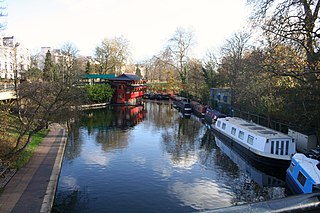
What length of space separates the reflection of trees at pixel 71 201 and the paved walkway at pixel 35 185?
72cm

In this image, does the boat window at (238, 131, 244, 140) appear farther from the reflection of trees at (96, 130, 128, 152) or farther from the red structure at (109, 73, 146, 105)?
the red structure at (109, 73, 146, 105)

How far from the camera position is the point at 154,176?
623 inches

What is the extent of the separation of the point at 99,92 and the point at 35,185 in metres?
39.2

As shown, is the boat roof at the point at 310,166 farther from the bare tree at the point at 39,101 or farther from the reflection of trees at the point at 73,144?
the reflection of trees at the point at 73,144

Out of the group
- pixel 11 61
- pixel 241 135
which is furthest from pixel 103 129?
pixel 11 61

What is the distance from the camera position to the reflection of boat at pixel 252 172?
15.7m

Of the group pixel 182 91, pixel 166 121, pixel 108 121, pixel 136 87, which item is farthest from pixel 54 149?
pixel 182 91

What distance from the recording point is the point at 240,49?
37906 millimetres

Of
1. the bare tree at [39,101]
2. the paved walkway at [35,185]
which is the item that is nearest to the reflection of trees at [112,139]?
the bare tree at [39,101]

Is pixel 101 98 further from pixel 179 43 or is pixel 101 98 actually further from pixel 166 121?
pixel 179 43

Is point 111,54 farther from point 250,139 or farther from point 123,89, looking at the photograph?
point 250,139

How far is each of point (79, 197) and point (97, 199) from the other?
34.9 inches

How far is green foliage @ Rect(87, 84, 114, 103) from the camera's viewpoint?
4962 cm

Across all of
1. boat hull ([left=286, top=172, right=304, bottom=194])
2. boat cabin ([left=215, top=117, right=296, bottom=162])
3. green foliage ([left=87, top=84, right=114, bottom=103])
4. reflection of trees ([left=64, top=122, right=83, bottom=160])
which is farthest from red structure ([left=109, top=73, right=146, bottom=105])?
boat hull ([left=286, top=172, right=304, bottom=194])
